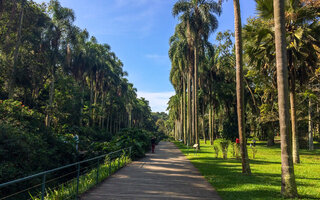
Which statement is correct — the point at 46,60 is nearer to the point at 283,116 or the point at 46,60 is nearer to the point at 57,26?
the point at 57,26

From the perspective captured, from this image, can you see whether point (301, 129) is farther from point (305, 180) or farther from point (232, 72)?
point (305, 180)

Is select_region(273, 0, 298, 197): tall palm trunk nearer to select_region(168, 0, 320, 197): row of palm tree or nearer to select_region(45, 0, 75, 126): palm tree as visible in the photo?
select_region(168, 0, 320, 197): row of palm tree

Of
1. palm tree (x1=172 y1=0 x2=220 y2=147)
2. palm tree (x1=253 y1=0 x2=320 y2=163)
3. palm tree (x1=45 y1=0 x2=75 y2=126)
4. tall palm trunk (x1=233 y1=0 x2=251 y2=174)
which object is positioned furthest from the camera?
palm tree (x1=45 y1=0 x2=75 y2=126)

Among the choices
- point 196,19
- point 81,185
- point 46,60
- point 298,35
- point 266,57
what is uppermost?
point 196,19

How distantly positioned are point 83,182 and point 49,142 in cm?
1015

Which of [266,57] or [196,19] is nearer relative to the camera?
[266,57]

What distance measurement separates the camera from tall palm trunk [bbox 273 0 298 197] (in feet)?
22.6

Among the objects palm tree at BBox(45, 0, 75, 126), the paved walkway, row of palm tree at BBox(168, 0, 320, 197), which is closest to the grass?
the paved walkway

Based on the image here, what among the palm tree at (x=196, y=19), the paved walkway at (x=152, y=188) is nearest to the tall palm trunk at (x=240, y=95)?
the paved walkway at (x=152, y=188)

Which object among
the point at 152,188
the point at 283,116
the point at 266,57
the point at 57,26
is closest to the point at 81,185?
the point at 152,188

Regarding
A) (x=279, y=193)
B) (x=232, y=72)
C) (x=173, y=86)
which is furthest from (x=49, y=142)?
(x=173, y=86)

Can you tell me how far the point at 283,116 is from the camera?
23.5 ft

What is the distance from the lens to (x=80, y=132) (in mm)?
32312

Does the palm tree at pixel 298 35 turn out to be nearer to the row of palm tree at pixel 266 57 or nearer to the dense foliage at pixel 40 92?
the row of palm tree at pixel 266 57
